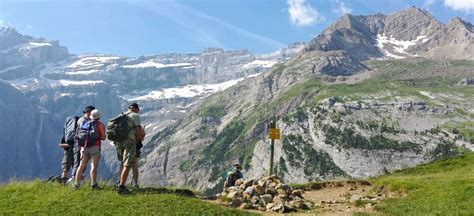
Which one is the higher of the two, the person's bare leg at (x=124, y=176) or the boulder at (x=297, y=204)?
the person's bare leg at (x=124, y=176)

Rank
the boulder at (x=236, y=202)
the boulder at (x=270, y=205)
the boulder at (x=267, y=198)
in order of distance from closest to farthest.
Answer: the boulder at (x=270, y=205) → the boulder at (x=236, y=202) → the boulder at (x=267, y=198)

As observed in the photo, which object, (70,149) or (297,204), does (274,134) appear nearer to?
(297,204)

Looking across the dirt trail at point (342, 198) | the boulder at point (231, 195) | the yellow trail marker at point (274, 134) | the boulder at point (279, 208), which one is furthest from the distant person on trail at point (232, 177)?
the boulder at point (279, 208)

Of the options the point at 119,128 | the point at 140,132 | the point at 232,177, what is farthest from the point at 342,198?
the point at 119,128

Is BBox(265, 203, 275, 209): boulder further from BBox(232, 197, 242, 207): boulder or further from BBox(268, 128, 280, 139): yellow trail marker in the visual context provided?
BBox(268, 128, 280, 139): yellow trail marker

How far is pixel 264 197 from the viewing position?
24359mm

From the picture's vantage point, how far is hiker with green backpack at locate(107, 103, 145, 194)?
71.5 feet

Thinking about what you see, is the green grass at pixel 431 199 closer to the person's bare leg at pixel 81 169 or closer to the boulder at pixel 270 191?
the boulder at pixel 270 191

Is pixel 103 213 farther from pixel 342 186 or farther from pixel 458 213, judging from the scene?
pixel 342 186

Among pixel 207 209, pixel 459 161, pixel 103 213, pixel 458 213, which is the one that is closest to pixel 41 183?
pixel 103 213

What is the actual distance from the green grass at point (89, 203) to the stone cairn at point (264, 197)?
2.45m

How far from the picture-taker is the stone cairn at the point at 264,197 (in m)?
23.0

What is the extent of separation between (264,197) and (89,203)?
8.99 metres

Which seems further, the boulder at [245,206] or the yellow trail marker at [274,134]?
the yellow trail marker at [274,134]
